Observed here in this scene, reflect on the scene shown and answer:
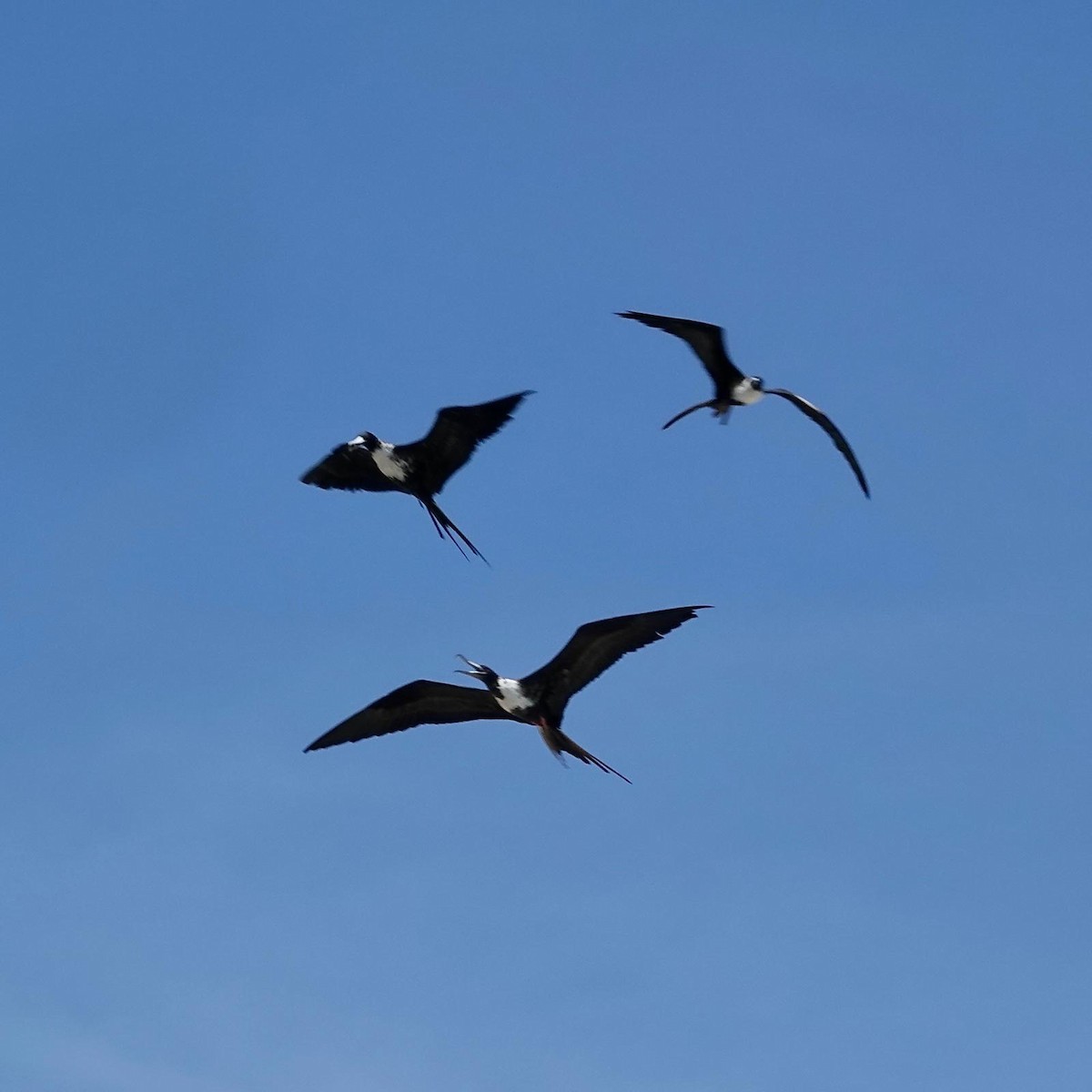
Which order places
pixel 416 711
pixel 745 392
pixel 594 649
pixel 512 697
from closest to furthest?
pixel 594 649, pixel 512 697, pixel 416 711, pixel 745 392

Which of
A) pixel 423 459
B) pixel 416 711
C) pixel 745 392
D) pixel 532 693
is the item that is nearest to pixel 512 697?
pixel 532 693

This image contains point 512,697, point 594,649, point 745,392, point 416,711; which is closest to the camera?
point 594,649

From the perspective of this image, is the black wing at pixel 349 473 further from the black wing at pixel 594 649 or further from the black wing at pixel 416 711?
Result: the black wing at pixel 594 649

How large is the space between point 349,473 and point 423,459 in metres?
1.28

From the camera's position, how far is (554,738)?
17000 mm

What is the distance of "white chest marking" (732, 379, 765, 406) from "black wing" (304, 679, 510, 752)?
449 cm

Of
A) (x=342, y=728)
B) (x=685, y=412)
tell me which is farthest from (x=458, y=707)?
(x=685, y=412)

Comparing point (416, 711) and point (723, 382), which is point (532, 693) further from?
point (723, 382)

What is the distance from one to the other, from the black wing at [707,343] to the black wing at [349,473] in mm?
3472

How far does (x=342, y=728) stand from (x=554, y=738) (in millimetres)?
2449

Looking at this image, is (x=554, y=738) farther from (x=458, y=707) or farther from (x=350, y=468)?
(x=350, y=468)

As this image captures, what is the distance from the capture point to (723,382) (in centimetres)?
1866

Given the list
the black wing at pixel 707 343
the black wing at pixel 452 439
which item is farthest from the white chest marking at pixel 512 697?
the black wing at pixel 707 343

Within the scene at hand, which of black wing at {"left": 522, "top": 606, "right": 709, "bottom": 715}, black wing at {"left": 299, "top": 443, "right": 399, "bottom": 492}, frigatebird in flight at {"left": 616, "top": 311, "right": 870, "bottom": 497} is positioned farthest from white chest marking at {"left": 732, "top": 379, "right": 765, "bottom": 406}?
black wing at {"left": 299, "top": 443, "right": 399, "bottom": 492}
